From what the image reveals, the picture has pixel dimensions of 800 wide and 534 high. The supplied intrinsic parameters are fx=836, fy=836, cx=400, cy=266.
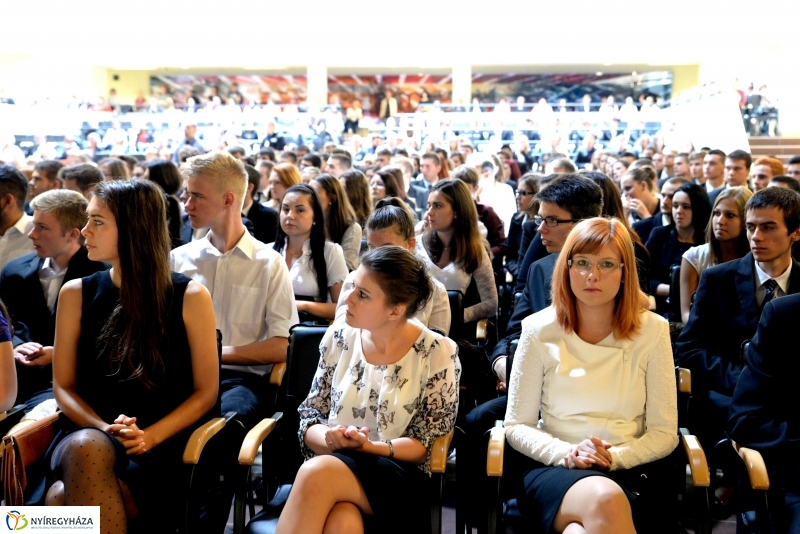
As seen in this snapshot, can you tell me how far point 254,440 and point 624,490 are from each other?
1.01m

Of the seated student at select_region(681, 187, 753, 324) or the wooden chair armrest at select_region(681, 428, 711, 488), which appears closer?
the wooden chair armrest at select_region(681, 428, 711, 488)

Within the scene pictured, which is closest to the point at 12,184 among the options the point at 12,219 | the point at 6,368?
the point at 12,219

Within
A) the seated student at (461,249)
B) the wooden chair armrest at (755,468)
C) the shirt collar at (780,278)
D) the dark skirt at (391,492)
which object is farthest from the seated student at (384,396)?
the seated student at (461,249)

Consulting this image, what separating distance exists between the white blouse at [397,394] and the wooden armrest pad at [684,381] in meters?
0.79

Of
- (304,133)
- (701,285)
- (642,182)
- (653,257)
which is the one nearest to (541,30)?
(304,133)

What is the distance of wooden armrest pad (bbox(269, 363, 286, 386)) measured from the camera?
2971 millimetres

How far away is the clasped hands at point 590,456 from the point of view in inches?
84.4

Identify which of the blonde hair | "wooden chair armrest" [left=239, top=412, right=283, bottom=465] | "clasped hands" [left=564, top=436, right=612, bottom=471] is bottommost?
"wooden chair armrest" [left=239, top=412, right=283, bottom=465]

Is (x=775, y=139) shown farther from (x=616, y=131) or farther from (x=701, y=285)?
(x=701, y=285)

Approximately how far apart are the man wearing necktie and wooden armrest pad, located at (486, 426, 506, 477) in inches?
37.3

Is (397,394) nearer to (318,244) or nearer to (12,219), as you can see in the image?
(318,244)

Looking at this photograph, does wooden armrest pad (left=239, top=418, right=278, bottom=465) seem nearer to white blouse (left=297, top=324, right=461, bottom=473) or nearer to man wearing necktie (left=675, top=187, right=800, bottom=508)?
white blouse (left=297, top=324, right=461, bottom=473)

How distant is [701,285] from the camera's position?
9.87 ft

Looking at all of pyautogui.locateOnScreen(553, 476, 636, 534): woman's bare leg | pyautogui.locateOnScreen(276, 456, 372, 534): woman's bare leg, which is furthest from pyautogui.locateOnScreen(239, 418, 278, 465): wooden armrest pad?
pyautogui.locateOnScreen(553, 476, 636, 534): woman's bare leg
